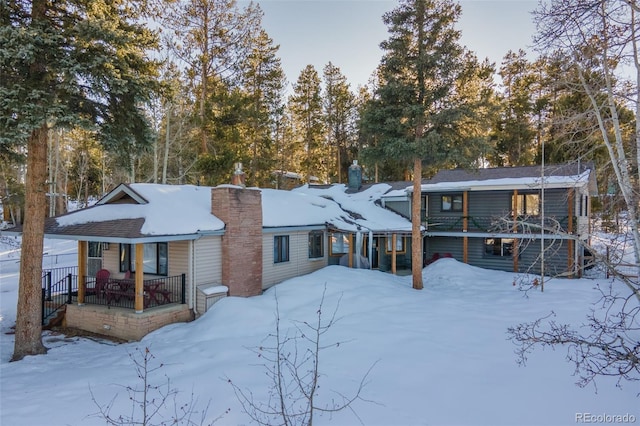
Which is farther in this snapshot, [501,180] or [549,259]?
[501,180]

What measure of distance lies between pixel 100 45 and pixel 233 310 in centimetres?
744

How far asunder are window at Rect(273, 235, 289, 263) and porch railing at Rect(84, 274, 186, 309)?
3.90m

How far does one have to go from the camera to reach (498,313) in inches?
450

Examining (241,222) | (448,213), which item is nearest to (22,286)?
(241,222)

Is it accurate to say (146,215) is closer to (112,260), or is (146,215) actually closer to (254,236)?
(254,236)

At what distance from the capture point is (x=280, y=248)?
14961mm

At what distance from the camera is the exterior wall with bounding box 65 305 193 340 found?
10305 mm

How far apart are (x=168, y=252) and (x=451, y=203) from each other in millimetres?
14908

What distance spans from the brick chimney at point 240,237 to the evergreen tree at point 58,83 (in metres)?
3.24

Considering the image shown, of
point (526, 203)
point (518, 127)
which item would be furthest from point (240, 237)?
point (518, 127)

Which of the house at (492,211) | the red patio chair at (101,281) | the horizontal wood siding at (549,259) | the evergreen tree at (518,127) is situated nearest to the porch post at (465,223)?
the house at (492,211)

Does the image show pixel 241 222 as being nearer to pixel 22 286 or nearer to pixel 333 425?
pixel 22 286

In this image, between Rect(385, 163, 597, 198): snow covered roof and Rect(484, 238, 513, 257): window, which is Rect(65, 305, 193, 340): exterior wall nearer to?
Rect(385, 163, 597, 198): snow covered roof

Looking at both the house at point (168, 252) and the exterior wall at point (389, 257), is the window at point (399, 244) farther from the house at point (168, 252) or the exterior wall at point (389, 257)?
the house at point (168, 252)
